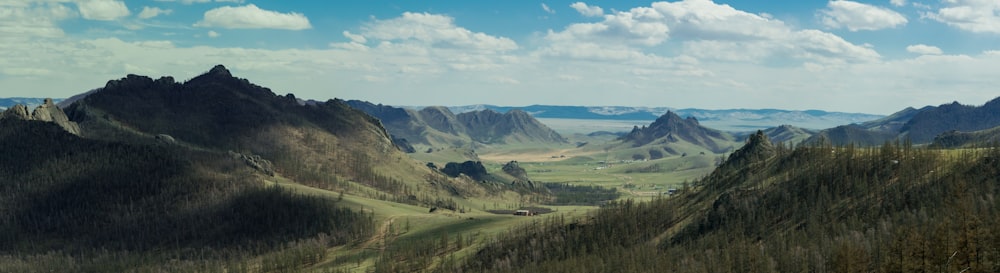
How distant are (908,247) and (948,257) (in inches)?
742

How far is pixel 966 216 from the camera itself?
579 feet

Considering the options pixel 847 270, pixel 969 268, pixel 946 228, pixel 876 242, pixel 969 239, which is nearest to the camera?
pixel 969 268

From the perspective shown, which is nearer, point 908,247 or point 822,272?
point 908,247

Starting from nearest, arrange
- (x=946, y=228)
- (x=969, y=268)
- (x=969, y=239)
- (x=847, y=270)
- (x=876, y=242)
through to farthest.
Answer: (x=969, y=268) < (x=969, y=239) < (x=847, y=270) < (x=946, y=228) < (x=876, y=242)

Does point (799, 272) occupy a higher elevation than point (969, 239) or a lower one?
lower

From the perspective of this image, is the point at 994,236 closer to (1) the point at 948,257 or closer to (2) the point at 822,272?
(1) the point at 948,257

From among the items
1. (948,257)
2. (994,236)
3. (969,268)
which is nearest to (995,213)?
(994,236)

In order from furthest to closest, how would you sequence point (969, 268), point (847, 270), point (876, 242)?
point (876, 242) → point (847, 270) → point (969, 268)

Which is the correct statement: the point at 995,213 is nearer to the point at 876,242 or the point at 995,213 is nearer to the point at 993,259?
the point at 876,242

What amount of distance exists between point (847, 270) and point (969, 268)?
25641 mm

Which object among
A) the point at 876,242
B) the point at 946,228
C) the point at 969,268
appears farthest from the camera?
the point at 876,242

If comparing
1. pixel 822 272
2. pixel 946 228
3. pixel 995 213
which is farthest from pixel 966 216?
pixel 822 272

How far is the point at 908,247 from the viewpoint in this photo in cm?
17725

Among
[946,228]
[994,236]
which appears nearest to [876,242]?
[946,228]
